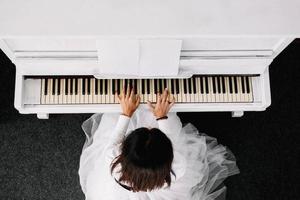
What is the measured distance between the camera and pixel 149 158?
1.46 metres

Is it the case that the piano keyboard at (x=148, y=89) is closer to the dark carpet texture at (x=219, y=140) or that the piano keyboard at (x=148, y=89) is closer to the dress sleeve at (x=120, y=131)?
the dress sleeve at (x=120, y=131)

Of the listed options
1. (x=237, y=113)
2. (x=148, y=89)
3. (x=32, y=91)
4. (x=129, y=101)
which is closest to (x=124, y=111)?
(x=129, y=101)

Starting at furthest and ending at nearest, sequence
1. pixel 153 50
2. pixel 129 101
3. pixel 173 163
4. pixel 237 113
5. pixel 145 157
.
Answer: pixel 237 113
pixel 129 101
pixel 173 163
pixel 153 50
pixel 145 157

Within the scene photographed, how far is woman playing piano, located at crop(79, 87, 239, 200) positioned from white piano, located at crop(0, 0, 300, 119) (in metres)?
0.13

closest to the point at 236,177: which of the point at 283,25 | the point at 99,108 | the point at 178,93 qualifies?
the point at 178,93

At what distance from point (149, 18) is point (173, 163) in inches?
25.8

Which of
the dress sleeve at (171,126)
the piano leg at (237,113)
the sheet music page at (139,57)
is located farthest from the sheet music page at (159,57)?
the piano leg at (237,113)

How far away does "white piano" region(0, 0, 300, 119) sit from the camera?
1.51m

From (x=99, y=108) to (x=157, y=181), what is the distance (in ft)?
1.80

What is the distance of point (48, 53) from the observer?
1.78 meters

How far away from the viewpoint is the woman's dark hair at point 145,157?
4.79ft

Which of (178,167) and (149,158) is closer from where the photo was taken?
(149,158)

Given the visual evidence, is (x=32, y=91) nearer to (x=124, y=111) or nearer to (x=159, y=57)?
(x=124, y=111)

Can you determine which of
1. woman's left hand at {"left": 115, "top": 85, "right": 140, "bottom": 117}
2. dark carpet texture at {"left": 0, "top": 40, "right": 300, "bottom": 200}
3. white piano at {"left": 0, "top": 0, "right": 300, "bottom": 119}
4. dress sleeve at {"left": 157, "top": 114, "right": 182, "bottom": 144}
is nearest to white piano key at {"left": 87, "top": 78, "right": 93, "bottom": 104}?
white piano at {"left": 0, "top": 0, "right": 300, "bottom": 119}
